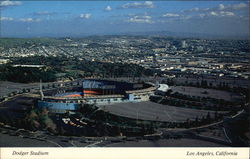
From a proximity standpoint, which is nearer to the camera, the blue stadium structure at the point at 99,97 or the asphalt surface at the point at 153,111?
the asphalt surface at the point at 153,111

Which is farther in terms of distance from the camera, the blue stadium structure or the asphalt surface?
the blue stadium structure

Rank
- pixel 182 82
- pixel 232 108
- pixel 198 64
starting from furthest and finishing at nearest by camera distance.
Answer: pixel 198 64
pixel 182 82
pixel 232 108

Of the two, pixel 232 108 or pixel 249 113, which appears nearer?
pixel 249 113

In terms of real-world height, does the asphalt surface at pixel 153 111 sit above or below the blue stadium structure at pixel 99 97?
below

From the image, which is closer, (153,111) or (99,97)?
(153,111)

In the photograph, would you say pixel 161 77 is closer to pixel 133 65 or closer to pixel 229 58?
pixel 133 65

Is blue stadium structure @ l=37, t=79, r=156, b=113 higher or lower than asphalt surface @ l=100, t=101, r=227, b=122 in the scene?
higher

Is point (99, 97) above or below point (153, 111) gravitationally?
above
